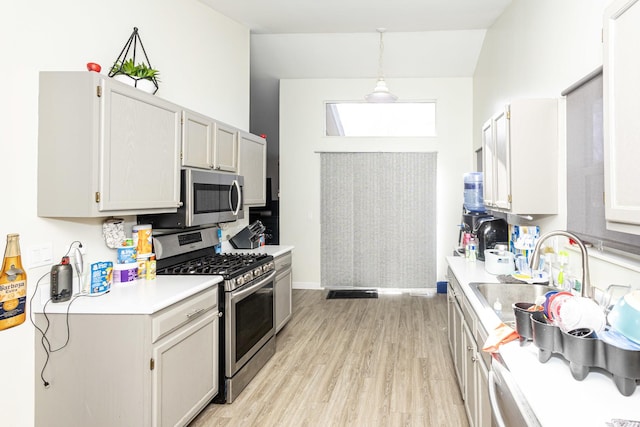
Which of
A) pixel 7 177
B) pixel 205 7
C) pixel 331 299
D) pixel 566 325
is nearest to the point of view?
pixel 566 325

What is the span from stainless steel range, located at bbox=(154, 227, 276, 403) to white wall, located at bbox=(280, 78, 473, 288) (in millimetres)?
2522

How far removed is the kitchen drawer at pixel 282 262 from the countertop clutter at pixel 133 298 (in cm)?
123

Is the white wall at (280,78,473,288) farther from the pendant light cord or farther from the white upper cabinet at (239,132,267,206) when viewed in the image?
the white upper cabinet at (239,132,267,206)

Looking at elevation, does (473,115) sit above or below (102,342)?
above

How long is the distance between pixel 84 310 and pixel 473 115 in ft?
17.5

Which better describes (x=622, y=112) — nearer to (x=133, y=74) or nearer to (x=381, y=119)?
(x=133, y=74)

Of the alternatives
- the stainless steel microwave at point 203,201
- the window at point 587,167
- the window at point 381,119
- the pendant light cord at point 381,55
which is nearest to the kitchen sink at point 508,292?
the window at point 587,167

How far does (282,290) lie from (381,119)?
3.26 m

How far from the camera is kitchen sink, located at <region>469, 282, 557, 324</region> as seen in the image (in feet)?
7.37

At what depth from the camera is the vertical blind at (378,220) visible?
5582 millimetres

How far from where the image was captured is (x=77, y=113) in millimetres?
1852

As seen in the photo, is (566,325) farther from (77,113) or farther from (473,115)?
(473,115)

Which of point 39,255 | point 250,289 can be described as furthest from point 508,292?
point 39,255

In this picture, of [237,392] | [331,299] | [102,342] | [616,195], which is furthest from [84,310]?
[331,299]
